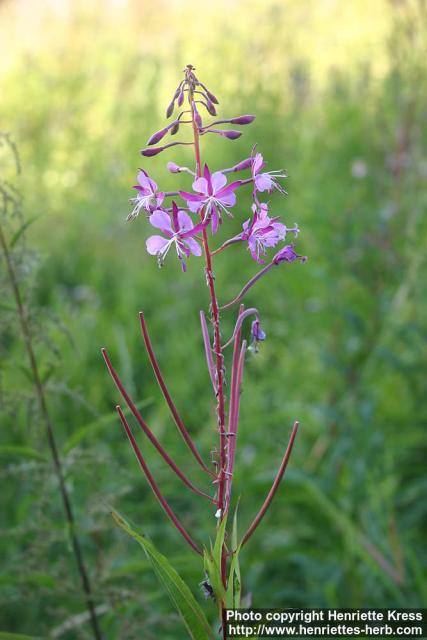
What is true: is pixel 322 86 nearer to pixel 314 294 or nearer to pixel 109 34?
pixel 109 34

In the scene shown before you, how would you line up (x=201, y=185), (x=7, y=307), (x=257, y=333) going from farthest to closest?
1. (x=7, y=307)
2. (x=257, y=333)
3. (x=201, y=185)

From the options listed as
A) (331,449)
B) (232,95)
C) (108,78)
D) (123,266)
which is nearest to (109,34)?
(108,78)

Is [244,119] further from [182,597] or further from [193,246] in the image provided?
[182,597]

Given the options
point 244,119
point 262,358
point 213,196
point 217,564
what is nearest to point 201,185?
point 213,196

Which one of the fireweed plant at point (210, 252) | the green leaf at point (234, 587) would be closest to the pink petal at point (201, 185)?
the fireweed plant at point (210, 252)

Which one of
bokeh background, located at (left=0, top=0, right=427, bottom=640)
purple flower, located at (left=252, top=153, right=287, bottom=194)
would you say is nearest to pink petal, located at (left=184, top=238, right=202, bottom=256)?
purple flower, located at (left=252, top=153, right=287, bottom=194)

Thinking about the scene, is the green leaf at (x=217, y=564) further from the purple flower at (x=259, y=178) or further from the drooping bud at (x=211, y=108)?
the drooping bud at (x=211, y=108)
